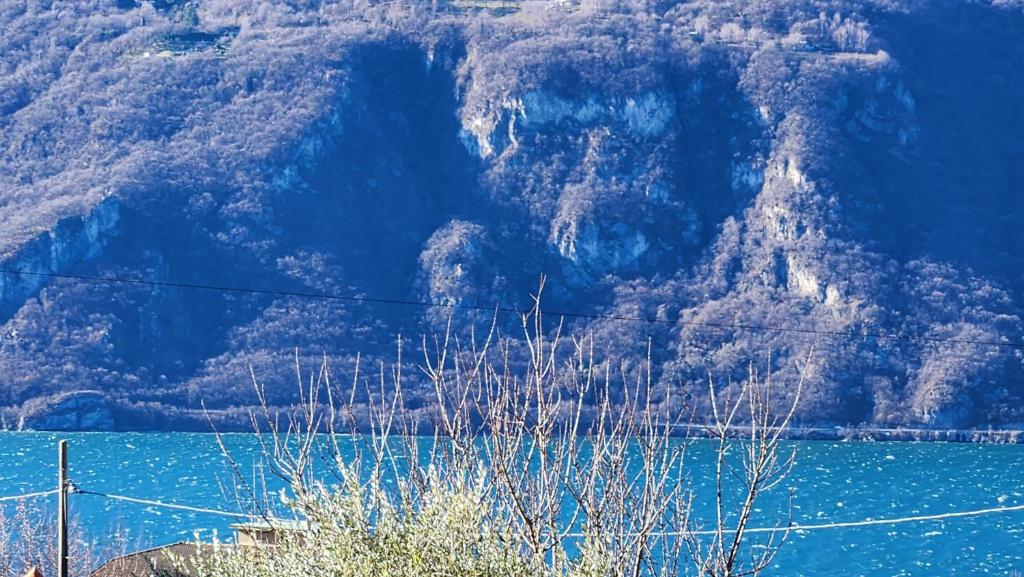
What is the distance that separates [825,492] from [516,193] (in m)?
62.4

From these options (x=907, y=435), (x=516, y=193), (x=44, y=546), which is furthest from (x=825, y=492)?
(x=516, y=193)

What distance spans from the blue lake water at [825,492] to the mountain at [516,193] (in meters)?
9.41

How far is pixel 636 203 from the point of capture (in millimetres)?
133625

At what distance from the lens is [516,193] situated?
435ft

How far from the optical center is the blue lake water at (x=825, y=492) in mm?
55719

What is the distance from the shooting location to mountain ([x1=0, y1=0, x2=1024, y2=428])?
362ft

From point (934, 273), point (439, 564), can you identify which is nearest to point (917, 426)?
point (934, 273)

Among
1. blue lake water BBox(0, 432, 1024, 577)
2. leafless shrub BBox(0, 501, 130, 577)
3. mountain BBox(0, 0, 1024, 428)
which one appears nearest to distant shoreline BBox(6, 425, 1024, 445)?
mountain BBox(0, 0, 1024, 428)

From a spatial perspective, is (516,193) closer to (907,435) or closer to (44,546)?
(907,435)

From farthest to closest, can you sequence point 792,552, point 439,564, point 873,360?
point 873,360 → point 792,552 → point 439,564

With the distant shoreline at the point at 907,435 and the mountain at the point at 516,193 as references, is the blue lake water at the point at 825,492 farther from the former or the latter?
the mountain at the point at 516,193

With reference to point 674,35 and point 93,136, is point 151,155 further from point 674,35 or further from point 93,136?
point 674,35

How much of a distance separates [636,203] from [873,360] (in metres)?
28.1

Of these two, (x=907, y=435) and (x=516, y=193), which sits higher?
(x=516, y=193)
